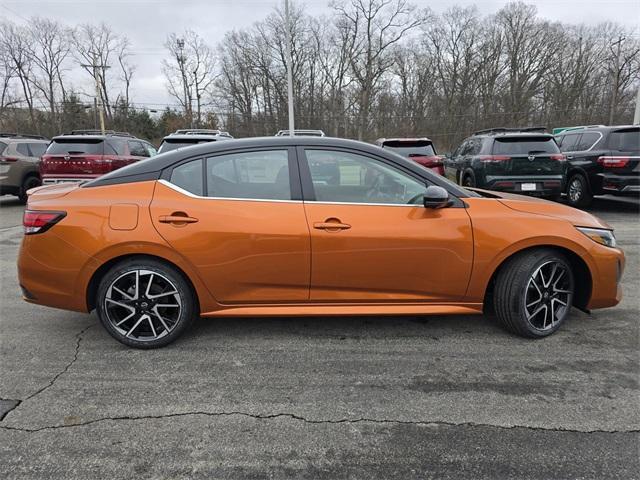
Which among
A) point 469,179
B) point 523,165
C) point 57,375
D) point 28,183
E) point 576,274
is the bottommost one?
point 57,375

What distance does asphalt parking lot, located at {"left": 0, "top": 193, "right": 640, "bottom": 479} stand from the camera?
84.5 inches

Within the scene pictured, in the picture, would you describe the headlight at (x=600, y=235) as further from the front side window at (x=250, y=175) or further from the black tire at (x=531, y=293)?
the front side window at (x=250, y=175)

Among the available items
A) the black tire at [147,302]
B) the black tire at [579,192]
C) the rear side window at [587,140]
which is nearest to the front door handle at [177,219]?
the black tire at [147,302]

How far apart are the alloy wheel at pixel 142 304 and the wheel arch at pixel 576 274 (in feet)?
7.93

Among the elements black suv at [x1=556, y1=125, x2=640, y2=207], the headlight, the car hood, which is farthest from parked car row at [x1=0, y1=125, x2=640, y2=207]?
the headlight

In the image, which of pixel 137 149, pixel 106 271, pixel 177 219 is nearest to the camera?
pixel 177 219

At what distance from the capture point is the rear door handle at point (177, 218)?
10.3 feet

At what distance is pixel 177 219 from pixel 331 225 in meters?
1.11

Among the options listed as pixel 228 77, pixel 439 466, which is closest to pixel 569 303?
pixel 439 466

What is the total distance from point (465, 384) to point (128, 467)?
2008 millimetres

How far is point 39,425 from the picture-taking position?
2.43 metres

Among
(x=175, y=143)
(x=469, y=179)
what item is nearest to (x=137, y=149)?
(x=175, y=143)

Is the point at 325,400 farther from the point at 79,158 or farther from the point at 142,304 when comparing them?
the point at 79,158

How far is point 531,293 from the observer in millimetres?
3363
